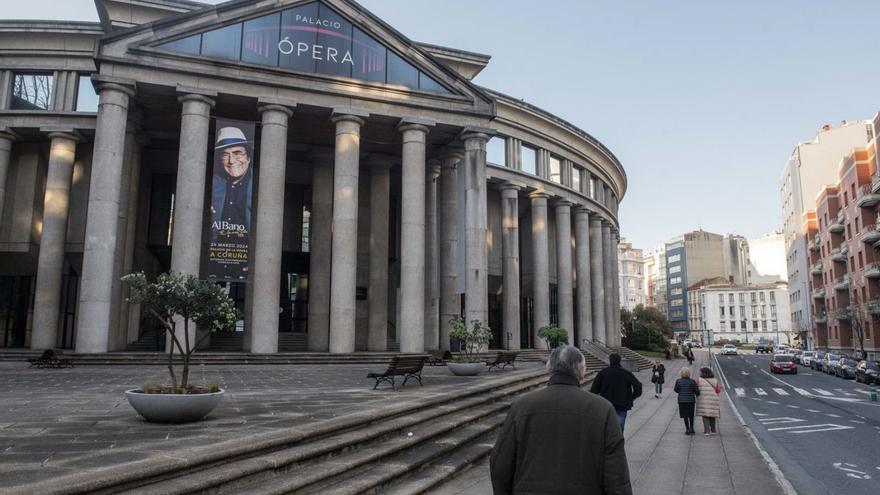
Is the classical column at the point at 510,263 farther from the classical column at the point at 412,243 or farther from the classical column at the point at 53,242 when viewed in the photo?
the classical column at the point at 53,242

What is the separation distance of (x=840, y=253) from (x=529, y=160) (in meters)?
38.0

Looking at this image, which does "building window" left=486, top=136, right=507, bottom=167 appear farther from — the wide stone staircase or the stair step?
the wide stone staircase

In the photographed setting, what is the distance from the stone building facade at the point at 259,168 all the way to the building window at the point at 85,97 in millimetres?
126

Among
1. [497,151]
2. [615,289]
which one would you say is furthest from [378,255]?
[615,289]

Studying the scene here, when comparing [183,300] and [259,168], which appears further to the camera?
[259,168]

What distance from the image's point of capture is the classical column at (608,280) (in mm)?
48572

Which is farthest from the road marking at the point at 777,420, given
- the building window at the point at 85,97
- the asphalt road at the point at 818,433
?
the building window at the point at 85,97

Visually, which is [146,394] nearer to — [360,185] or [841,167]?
[360,185]

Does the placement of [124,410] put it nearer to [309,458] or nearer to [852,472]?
[309,458]

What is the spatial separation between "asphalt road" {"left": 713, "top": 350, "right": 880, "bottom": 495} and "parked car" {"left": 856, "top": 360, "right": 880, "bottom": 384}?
129cm

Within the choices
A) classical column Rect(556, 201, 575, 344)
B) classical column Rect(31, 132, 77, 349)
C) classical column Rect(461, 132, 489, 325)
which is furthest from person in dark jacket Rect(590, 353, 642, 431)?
classical column Rect(556, 201, 575, 344)

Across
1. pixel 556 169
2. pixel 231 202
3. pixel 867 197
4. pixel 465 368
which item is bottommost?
pixel 465 368

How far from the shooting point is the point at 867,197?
47.3 metres

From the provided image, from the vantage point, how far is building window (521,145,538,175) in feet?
131
